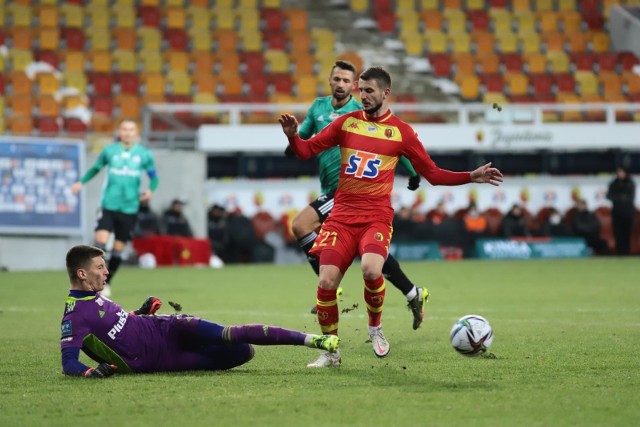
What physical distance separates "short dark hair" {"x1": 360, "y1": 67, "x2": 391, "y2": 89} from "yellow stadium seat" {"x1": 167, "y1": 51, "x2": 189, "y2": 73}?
21610 millimetres

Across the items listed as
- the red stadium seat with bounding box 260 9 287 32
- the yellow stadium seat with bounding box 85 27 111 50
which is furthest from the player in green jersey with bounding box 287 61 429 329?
the red stadium seat with bounding box 260 9 287 32

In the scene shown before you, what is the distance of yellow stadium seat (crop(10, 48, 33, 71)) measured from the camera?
27.8 meters

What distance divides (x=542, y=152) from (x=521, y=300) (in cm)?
1426

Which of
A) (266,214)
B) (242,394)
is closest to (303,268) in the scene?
(266,214)

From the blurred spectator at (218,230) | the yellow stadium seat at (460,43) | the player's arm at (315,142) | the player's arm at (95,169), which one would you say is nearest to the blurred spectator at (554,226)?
the yellow stadium seat at (460,43)

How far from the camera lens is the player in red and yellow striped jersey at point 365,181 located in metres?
7.98

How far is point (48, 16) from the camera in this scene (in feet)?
96.5

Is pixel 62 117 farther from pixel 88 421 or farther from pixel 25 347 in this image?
Result: pixel 88 421

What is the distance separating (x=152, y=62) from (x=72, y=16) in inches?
102

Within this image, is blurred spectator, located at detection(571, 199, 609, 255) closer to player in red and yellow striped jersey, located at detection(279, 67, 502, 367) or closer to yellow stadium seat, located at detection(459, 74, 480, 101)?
yellow stadium seat, located at detection(459, 74, 480, 101)

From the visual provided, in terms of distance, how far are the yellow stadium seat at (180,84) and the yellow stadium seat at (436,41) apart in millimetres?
7284

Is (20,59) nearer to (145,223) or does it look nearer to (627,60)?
(145,223)

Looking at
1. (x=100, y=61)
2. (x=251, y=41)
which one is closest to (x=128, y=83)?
(x=100, y=61)

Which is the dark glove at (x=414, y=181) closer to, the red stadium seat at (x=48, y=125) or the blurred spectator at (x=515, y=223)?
the blurred spectator at (x=515, y=223)
